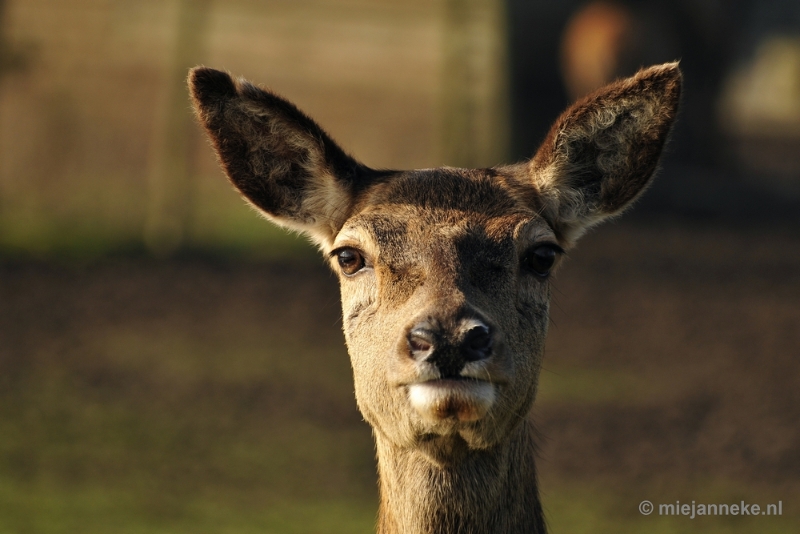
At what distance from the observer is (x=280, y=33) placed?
1777 cm

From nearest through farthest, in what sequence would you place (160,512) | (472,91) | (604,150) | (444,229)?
(444,229) < (604,150) < (160,512) < (472,91)

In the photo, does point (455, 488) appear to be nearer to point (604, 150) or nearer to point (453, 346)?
point (453, 346)

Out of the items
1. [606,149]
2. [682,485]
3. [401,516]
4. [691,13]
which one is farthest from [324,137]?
[691,13]

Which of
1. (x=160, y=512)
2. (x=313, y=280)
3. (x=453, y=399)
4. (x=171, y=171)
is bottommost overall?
(x=453, y=399)

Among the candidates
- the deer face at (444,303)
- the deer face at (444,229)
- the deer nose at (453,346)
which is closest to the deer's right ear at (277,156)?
the deer face at (444,229)

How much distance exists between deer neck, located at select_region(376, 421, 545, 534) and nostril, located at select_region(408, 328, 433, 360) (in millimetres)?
560

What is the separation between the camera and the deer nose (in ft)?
14.1

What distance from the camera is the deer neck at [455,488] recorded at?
4.85m

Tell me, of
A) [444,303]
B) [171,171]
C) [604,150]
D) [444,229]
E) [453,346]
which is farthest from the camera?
[171,171]

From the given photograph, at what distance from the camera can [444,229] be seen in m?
4.99

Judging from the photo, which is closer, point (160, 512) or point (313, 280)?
point (160, 512)

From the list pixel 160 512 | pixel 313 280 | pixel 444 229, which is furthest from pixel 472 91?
pixel 444 229

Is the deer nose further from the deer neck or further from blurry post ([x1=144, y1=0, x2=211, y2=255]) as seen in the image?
blurry post ([x1=144, y1=0, x2=211, y2=255])

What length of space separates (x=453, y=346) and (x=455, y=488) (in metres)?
0.90
